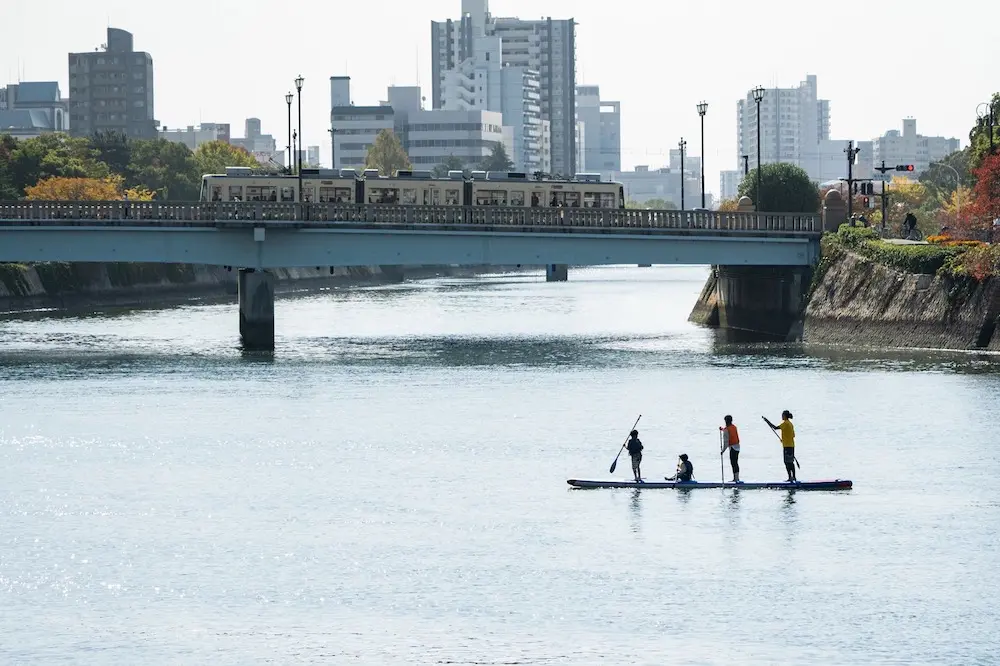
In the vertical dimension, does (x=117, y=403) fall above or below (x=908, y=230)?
below

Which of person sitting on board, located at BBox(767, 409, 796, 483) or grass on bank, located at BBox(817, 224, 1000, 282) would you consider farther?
grass on bank, located at BBox(817, 224, 1000, 282)

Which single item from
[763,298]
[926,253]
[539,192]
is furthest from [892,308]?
[539,192]

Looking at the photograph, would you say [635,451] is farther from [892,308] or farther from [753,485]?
[892,308]

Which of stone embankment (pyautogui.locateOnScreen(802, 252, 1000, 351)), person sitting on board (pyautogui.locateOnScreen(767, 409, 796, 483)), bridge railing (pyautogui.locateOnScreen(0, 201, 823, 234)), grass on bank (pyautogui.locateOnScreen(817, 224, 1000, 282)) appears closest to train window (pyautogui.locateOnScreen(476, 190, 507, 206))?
bridge railing (pyautogui.locateOnScreen(0, 201, 823, 234))

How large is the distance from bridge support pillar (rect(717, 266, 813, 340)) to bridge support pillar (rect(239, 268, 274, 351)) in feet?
94.4

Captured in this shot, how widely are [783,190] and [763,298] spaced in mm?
21175

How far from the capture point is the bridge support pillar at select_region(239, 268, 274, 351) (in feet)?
313

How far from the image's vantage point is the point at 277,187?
104m

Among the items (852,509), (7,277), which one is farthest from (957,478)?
(7,277)

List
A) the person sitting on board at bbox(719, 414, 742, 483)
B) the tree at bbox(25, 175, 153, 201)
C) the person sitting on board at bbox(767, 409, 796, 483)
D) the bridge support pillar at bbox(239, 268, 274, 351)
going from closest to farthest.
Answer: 1. the person sitting on board at bbox(767, 409, 796, 483)
2. the person sitting on board at bbox(719, 414, 742, 483)
3. the bridge support pillar at bbox(239, 268, 274, 351)
4. the tree at bbox(25, 175, 153, 201)

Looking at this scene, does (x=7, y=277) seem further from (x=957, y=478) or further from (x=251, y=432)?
(x=957, y=478)

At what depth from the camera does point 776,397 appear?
229ft

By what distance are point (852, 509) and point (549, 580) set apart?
10866 millimetres

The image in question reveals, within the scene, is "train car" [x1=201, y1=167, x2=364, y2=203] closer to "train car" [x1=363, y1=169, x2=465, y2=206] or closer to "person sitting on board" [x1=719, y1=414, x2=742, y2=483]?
"train car" [x1=363, y1=169, x2=465, y2=206]
